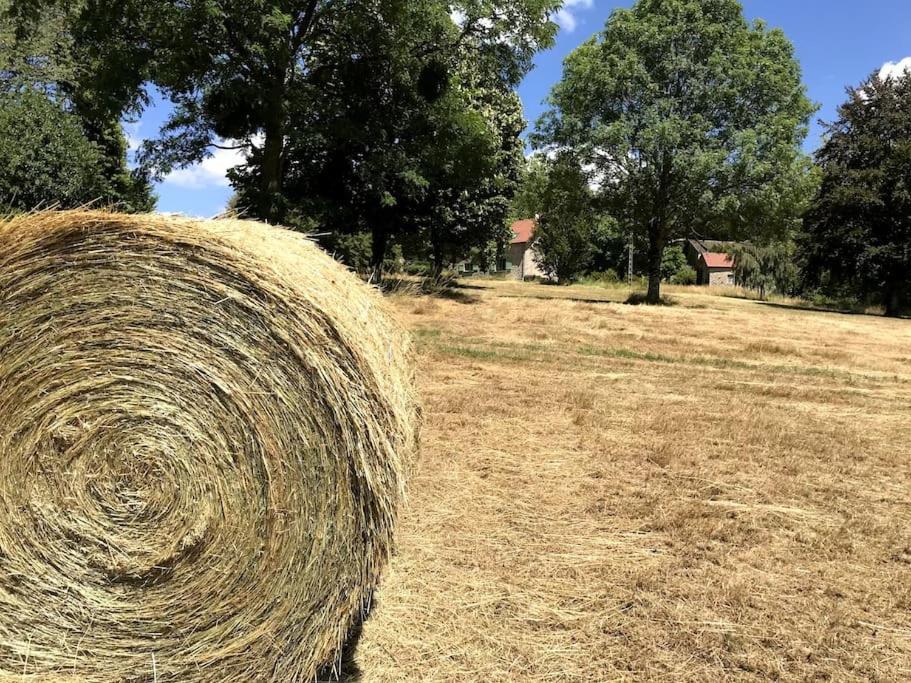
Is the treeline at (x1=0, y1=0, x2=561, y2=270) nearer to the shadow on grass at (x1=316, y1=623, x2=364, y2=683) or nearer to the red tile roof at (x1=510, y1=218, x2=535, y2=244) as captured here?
the shadow on grass at (x1=316, y1=623, x2=364, y2=683)

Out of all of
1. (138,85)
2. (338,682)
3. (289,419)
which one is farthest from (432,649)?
(138,85)

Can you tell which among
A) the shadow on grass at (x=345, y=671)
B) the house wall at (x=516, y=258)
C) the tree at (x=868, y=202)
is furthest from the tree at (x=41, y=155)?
the house wall at (x=516, y=258)

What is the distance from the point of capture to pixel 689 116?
2552 cm

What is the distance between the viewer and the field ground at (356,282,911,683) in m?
2.98

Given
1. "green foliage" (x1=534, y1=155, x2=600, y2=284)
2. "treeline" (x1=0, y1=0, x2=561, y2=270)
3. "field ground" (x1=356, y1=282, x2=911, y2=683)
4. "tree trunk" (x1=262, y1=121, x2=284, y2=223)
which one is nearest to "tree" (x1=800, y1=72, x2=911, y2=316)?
"green foliage" (x1=534, y1=155, x2=600, y2=284)

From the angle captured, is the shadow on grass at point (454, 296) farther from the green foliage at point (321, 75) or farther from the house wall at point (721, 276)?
the house wall at point (721, 276)

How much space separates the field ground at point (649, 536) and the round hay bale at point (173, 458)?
701 mm

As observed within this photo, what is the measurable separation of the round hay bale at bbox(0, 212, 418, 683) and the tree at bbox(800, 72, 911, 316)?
3592 centimetres

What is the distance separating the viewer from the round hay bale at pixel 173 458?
255 centimetres

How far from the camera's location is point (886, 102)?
33906 mm

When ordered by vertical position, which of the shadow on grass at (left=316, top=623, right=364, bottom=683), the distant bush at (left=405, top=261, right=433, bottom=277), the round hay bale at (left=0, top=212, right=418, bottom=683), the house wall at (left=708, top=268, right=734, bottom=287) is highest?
the house wall at (left=708, top=268, right=734, bottom=287)

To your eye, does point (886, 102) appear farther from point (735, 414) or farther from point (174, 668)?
point (174, 668)

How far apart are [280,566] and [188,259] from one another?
4.44ft

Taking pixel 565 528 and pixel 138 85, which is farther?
pixel 138 85
